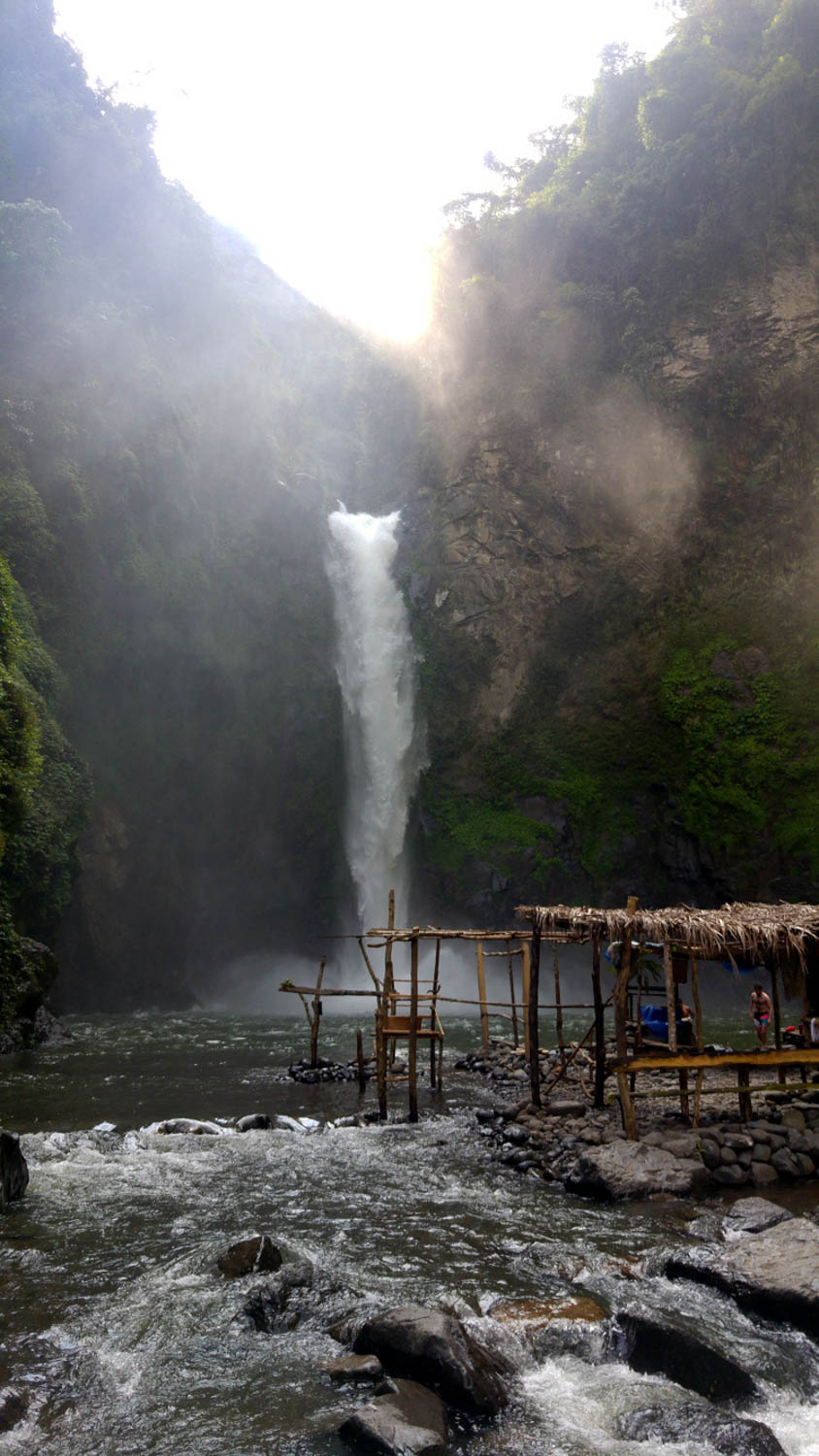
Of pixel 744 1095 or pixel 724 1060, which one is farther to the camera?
pixel 744 1095

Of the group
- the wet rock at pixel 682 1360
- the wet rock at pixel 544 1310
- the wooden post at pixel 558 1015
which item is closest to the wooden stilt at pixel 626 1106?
the wooden post at pixel 558 1015

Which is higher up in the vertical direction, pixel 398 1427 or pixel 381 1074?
pixel 381 1074

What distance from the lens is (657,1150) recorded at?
8.79 m

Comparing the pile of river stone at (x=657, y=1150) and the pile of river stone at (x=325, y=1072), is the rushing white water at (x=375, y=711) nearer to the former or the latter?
the pile of river stone at (x=325, y=1072)

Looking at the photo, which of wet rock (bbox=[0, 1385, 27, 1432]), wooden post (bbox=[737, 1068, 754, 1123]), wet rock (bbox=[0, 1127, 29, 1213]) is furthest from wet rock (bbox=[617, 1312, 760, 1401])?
wet rock (bbox=[0, 1127, 29, 1213])

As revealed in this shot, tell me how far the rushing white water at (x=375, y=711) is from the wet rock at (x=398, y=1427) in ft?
76.9

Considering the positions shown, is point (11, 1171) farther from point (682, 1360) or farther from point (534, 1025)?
point (534, 1025)

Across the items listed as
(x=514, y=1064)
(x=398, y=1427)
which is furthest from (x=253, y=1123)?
(x=398, y=1427)

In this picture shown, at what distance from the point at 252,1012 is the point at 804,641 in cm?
2048

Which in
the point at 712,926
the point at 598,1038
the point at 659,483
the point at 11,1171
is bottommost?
the point at 11,1171

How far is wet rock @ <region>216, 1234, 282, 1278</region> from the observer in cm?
623

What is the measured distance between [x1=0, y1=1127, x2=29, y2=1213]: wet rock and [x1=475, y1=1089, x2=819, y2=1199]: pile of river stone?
5.01 m

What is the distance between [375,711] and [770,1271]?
991 inches

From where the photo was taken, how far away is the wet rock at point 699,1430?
417 centimetres
